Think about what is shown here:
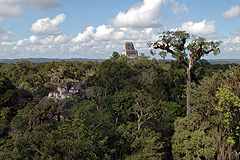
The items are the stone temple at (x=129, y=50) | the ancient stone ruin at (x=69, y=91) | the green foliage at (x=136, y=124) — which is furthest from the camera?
the stone temple at (x=129, y=50)

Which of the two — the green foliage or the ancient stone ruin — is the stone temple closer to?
the green foliage

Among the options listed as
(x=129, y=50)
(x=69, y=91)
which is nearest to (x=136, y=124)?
(x=69, y=91)

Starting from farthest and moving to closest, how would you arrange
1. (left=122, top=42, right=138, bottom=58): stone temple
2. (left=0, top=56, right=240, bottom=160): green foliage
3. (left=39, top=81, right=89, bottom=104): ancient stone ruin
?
1. (left=122, top=42, right=138, bottom=58): stone temple
2. (left=39, top=81, right=89, bottom=104): ancient stone ruin
3. (left=0, top=56, right=240, bottom=160): green foliage

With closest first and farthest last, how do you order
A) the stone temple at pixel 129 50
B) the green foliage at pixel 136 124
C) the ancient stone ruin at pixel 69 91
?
the green foliage at pixel 136 124 < the ancient stone ruin at pixel 69 91 < the stone temple at pixel 129 50

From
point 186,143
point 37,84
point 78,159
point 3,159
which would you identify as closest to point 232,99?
point 186,143

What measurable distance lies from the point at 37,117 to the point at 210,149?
40.7ft

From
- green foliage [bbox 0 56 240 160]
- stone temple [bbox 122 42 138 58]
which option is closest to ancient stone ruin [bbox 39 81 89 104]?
green foliage [bbox 0 56 240 160]

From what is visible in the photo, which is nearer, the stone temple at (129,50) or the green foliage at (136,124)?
the green foliage at (136,124)

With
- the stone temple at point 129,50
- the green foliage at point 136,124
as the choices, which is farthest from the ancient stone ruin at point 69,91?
the stone temple at point 129,50

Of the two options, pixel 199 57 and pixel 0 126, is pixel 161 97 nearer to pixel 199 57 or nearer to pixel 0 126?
pixel 199 57

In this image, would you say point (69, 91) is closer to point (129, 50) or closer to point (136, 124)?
point (136, 124)

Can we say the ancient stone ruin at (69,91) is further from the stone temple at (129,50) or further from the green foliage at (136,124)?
the stone temple at (129,50)

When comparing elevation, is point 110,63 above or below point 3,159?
above

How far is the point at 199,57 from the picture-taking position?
1981 cm
